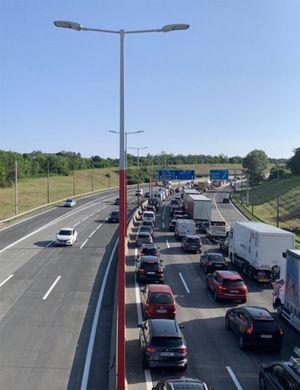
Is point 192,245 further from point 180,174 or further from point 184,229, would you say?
point 180,174

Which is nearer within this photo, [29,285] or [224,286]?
[224,286]

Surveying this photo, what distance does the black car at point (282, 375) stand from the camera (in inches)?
499

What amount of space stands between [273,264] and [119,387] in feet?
64.2

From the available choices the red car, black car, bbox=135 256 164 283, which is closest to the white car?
black car, bbox=135 256 164 283

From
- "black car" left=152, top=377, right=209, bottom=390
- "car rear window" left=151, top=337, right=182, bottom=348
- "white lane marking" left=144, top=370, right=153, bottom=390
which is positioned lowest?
"white lane marking" left=144, top=370, right=153, bottom=390

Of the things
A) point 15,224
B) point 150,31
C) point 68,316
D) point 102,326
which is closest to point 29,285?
point 68,316

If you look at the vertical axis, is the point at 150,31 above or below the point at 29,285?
above

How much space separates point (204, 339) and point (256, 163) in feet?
416

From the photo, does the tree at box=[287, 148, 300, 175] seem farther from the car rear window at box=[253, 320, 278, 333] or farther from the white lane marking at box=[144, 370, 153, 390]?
the white lane marking at box=[144, 370, 153, 390]

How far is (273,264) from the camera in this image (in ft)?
101

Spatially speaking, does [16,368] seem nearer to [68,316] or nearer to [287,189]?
[68,316]

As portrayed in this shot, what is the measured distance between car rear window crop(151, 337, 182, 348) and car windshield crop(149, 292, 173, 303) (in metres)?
5.19

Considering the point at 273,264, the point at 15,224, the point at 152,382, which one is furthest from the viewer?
the point at 15,224

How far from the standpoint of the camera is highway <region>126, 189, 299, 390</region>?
1596 cm
